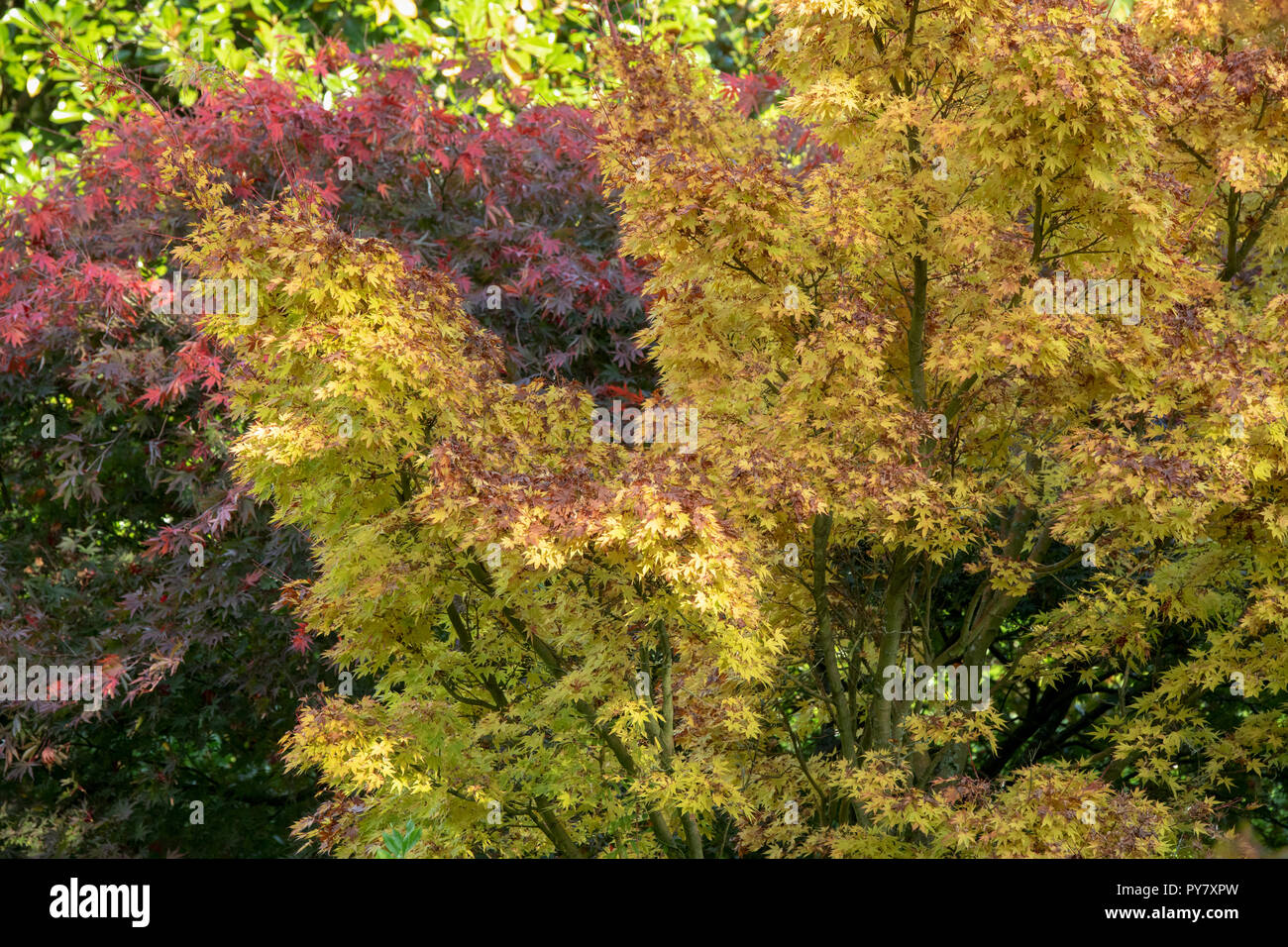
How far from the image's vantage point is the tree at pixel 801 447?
16.5ft

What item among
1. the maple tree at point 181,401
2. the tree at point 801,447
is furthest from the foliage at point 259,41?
the tree at point 801,447

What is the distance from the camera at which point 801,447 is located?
5254 millimetres

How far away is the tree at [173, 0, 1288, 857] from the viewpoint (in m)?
5.04

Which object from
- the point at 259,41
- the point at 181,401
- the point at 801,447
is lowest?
the point at 801,447

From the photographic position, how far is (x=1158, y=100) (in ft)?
18.2

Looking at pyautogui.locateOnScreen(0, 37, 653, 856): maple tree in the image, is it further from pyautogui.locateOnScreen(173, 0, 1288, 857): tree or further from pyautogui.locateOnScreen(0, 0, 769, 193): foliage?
pyautogui.locateOnScreen(173, 0, 1288, 857): tree

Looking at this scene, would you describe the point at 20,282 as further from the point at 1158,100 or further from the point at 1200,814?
the point at 1200,814

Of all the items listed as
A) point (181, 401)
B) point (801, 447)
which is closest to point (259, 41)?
point (181, 401)

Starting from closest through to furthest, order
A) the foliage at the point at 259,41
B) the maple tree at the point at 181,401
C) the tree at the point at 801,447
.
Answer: the tree at the point at 801,447
the maple tree at the point at 181,401
the foliage at the point at 259,41

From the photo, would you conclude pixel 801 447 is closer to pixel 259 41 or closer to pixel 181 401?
pixel 181 401

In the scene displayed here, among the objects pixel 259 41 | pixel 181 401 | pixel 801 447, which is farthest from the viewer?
pixel 259 41

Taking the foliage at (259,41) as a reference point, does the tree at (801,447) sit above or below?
below

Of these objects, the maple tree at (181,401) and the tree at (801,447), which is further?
the maple tree at (181,401)

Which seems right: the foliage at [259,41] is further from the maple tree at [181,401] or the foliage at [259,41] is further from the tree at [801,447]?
the tree at [801,447]
